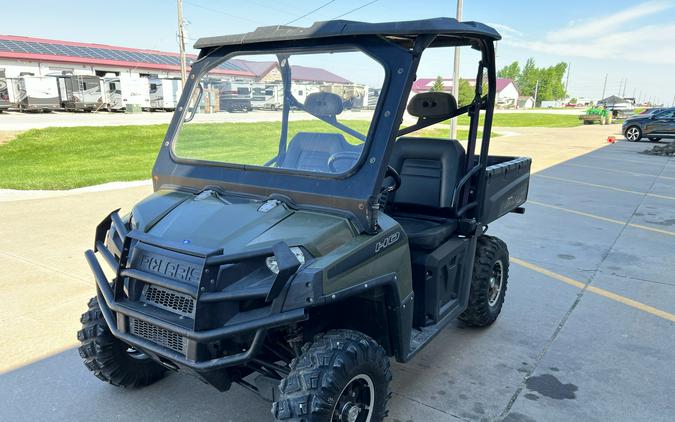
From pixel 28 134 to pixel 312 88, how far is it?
16.1 m

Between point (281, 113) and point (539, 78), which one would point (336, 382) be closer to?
point (281, 113)

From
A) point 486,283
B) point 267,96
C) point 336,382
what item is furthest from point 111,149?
point 336,382

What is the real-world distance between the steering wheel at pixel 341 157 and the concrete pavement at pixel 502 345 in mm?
1469

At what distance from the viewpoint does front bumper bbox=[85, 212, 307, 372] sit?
205 centimetres

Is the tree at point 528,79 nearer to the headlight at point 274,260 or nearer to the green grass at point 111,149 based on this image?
the green grass at point 111,149

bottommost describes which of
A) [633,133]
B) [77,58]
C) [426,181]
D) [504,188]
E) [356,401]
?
[633,133]

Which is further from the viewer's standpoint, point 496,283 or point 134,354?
point 496,283

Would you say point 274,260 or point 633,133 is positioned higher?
point 274,260


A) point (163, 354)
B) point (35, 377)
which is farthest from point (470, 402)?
point (35, 377)

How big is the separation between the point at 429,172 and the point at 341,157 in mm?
1341

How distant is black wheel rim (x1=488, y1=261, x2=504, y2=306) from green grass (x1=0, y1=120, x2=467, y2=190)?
1.30 metres

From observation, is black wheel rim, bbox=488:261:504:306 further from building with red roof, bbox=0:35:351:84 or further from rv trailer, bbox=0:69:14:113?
rv trailer, bbox=0:69:14:113

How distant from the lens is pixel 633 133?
23125mm

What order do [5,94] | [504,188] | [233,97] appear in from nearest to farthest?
1. [233,97]
2. [504,188]
3. [5,94]
